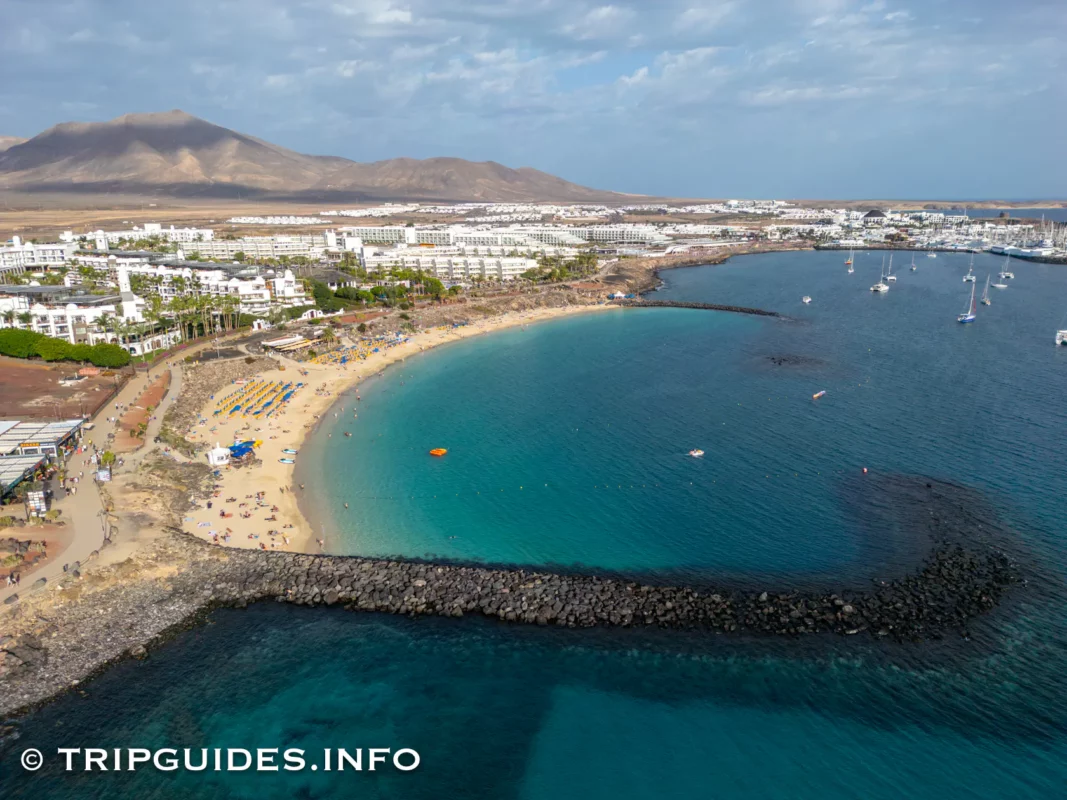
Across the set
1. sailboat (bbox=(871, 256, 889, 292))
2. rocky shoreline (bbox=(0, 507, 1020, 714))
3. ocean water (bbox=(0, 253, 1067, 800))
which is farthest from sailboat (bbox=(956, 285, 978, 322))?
rocky shoreline (bbox=(0, 507, 1020, 714))

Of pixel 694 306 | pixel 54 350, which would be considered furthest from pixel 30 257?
pixel 694 306

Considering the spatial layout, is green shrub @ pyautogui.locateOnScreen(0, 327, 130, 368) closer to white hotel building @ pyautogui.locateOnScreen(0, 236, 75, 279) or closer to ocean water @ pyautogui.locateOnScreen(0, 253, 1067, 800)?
ocean water @ pyautogui.locateOnScreen(0, 253, 1067, 800)

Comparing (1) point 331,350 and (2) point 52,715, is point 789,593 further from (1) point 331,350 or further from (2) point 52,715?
(1) point 331,350

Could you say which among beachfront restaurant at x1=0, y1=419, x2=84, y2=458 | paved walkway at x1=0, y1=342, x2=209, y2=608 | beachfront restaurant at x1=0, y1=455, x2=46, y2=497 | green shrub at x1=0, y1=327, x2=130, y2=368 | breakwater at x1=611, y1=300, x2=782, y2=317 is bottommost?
paved walkway at x1=0, y1=342, x2=209, y2=608

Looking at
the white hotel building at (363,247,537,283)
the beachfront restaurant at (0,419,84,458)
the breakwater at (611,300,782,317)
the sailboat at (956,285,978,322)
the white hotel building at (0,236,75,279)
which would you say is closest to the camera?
the beachfront restaurant at (0,419,84,458)

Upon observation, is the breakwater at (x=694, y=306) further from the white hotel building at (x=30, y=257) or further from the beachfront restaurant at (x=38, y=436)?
the white hotel building at (x=30, y=257)

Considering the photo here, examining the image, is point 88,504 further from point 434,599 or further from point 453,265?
point 453,265

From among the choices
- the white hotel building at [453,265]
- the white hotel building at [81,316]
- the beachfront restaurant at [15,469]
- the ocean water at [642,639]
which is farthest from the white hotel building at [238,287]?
the beachfront restaurant at [15,469]
